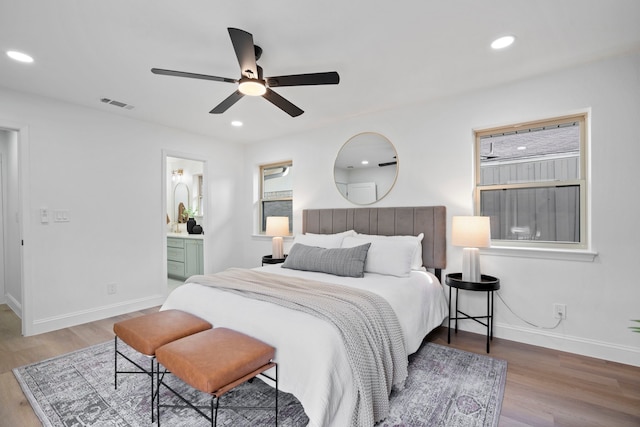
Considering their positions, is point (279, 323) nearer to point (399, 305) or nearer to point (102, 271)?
point (399, 305)

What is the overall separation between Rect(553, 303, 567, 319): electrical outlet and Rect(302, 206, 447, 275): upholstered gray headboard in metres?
0.99

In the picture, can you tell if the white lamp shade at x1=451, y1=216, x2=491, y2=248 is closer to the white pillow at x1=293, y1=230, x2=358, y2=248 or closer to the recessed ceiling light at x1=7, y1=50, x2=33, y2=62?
the white pillow at x1=293, y1=230, x2=358, y2=248

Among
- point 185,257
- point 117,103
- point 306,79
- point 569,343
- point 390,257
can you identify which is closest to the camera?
point 306,79

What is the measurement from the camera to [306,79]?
2166 millimetres

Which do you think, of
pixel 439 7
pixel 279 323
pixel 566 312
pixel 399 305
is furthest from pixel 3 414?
pixel 566 312

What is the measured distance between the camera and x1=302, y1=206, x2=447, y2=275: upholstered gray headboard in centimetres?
329

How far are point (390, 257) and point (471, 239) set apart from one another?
750 mm

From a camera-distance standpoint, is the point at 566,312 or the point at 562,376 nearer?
the point at 562,376

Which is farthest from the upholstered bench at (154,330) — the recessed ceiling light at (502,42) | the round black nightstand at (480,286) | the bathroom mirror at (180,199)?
the bathroom mirror at (180,199)

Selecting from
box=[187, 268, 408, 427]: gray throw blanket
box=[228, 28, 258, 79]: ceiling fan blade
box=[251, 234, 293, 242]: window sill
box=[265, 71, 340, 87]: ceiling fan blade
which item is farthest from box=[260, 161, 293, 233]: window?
box=[228, 28, 258, 79]: ceiling fan blade

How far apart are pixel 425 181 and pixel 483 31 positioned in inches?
63.0

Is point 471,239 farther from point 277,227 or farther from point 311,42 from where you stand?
point 277,227

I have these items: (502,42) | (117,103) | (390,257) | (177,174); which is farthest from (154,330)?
(177,174)

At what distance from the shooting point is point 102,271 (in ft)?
12.1
